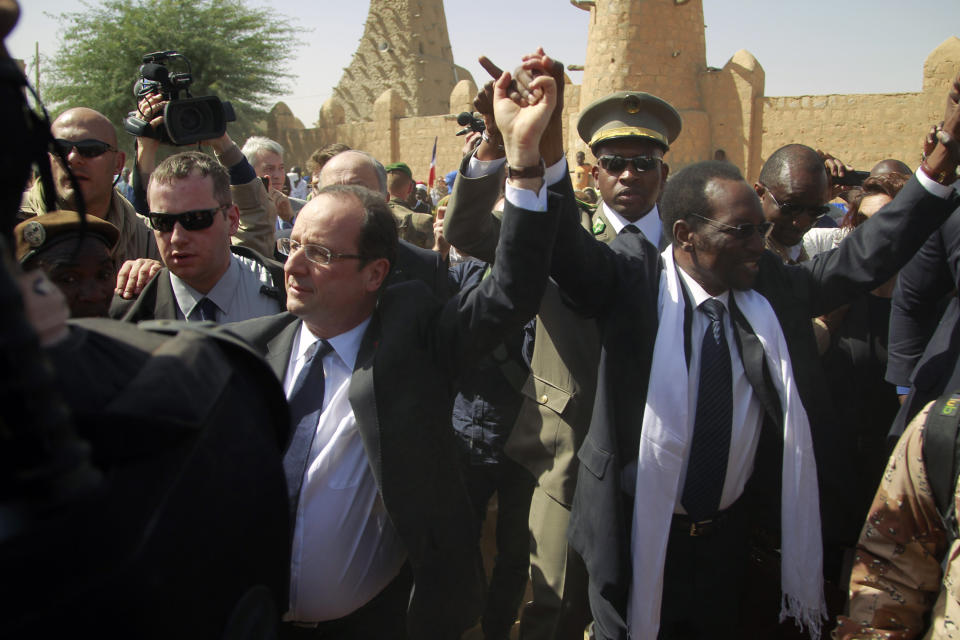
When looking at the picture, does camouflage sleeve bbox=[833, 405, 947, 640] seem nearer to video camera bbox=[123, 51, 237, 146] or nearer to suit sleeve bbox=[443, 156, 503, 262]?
suit sleeve bbox=[443, 156, 503, 262]

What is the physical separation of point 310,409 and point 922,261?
101 inches

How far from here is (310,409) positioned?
6.21 feet

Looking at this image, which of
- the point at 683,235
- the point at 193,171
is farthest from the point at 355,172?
the point at 683,235

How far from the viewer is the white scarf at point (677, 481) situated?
2174 millimetres

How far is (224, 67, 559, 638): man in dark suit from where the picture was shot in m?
1.81

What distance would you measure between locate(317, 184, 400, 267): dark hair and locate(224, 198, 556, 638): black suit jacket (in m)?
0.14

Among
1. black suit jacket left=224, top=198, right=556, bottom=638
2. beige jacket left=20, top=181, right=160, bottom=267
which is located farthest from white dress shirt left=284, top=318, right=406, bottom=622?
beige jacket left=20, top=181, right=160, bottom=267

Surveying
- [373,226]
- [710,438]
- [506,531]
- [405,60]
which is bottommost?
[506,531]

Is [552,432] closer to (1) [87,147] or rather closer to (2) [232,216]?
(2) [232,216]

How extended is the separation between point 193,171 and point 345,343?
1056 millimetres

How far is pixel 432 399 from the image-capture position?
189 centimetres

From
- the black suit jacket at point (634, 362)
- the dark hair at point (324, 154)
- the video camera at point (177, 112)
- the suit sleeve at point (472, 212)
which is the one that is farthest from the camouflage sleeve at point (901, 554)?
the dark hair at point (324, 154)

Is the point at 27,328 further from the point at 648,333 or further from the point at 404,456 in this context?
the point at 648,333

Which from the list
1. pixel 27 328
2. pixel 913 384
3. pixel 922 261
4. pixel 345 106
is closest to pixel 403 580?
pixel 27 328
